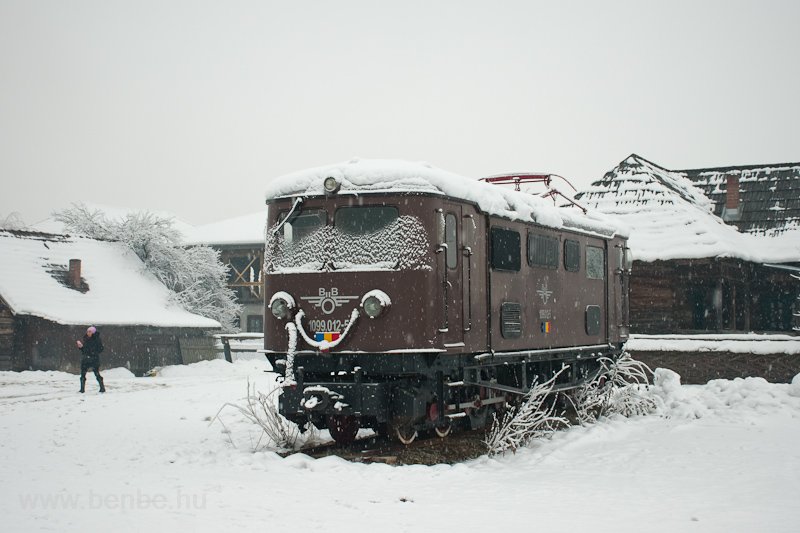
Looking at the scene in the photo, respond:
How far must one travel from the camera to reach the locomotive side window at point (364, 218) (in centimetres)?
1094

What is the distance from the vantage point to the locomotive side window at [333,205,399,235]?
1094cm

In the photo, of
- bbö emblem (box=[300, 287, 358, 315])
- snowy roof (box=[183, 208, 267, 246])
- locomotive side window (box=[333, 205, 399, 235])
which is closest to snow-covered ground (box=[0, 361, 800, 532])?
bbö emblem (box=[300, 287, 358, 315])

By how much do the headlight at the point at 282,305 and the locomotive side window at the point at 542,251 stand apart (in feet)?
12.6

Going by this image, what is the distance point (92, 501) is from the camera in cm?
797

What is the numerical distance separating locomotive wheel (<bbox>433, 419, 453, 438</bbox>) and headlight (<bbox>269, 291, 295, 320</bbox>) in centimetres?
244

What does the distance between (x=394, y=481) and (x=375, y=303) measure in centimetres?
222

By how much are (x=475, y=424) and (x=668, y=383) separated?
6.13m

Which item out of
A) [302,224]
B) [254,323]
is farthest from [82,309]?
[254,323]

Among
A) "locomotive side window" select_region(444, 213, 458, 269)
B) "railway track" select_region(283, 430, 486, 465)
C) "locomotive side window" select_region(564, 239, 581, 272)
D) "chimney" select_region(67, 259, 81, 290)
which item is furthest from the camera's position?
"chimney" select_region(67, 259, 81, 290)

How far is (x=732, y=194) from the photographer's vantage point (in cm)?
2805

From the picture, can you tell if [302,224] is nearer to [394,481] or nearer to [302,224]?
[302,224]

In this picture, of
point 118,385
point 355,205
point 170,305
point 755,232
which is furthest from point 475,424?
point 170,305

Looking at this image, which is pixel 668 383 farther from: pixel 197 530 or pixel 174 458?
pixel 197 530

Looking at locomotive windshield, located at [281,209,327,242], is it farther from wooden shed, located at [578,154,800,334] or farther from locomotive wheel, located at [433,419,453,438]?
wooden shed, located at [578,154,800,334]
